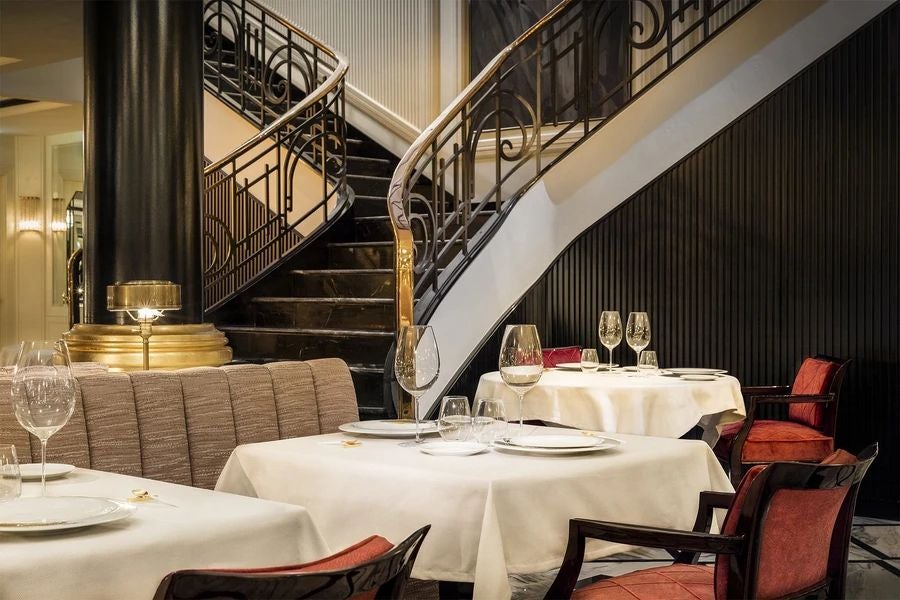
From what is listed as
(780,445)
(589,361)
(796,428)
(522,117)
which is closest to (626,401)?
(589,361)

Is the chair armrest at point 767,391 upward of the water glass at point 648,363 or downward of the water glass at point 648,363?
downward

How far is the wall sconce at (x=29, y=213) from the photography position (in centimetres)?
1357

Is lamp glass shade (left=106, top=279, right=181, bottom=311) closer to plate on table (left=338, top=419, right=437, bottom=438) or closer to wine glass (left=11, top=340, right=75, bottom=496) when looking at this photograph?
plate on table (left=338, top=419, right=437, bottom=438)

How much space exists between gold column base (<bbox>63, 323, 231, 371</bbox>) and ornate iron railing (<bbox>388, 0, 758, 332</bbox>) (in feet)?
2.82

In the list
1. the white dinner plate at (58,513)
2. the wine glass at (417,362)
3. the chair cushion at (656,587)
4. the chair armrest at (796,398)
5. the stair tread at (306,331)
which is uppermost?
the wine glass at (417,362)

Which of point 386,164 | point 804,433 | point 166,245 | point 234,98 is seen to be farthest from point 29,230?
point 804,433

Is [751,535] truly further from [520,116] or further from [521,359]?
[520,116]

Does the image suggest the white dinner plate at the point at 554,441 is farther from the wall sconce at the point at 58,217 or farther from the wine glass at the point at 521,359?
the wall sconce at the point at 58,217

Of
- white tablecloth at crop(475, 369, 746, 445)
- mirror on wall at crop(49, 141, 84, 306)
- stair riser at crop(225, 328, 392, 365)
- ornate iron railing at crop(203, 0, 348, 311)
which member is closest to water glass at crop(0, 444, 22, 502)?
white tablecloth at crop(475, 369, 746, 445)

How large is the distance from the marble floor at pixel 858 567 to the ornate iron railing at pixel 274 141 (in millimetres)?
3213

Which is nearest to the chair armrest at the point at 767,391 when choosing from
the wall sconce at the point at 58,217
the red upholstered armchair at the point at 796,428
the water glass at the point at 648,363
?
the red upholstered armchair at the point at 796,428

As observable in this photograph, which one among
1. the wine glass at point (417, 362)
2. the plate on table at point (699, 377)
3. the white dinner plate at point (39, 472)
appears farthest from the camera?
the plate on table at point (699, 377)

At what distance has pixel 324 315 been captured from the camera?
617 centimetres

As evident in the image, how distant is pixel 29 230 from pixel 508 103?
8.01 meters
